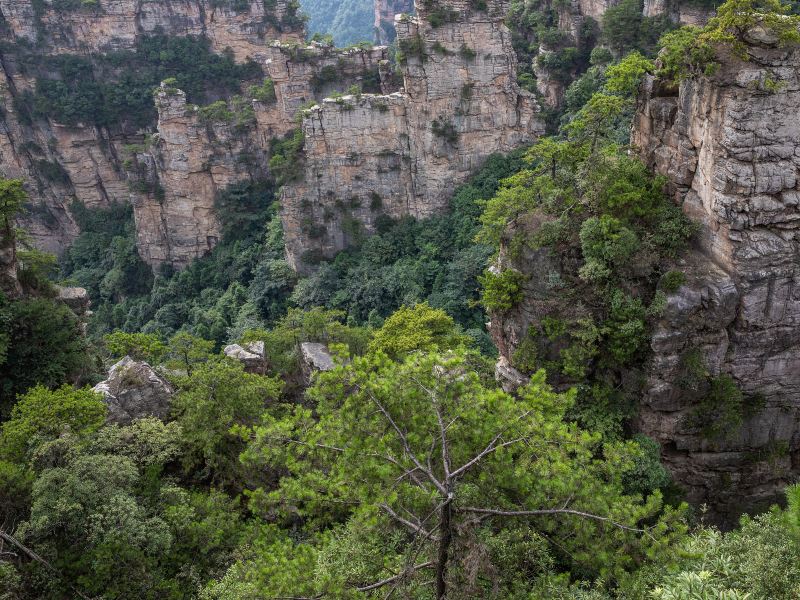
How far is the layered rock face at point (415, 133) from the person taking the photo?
31.9 meters

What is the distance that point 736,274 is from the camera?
14453 millimetres

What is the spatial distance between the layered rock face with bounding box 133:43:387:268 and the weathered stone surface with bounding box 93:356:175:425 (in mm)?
24232

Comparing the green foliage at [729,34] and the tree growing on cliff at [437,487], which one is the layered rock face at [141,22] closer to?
the green foliage at [729,34]

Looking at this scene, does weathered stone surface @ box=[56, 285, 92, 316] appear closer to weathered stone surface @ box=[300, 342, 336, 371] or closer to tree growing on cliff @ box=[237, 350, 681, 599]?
→ weathered stone surface @ box=[300, 342, 336, 371]

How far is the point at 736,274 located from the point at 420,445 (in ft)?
28.6

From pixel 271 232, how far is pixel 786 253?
29.6 m

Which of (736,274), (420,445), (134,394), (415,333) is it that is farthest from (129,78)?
(420,445)

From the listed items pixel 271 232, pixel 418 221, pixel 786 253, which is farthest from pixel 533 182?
pixel 271 232

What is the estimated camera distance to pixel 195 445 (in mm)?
15703

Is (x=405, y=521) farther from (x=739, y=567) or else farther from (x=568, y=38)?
(x=568, y=38)

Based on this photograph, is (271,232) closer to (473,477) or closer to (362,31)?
(473,477)

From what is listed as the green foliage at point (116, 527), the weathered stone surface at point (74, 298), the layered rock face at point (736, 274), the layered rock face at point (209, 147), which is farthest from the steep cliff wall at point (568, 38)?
the green foliage at point (116, 527)

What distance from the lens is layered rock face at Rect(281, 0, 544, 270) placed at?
1255 inches

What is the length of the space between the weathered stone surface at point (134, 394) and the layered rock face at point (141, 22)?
3751 cm
